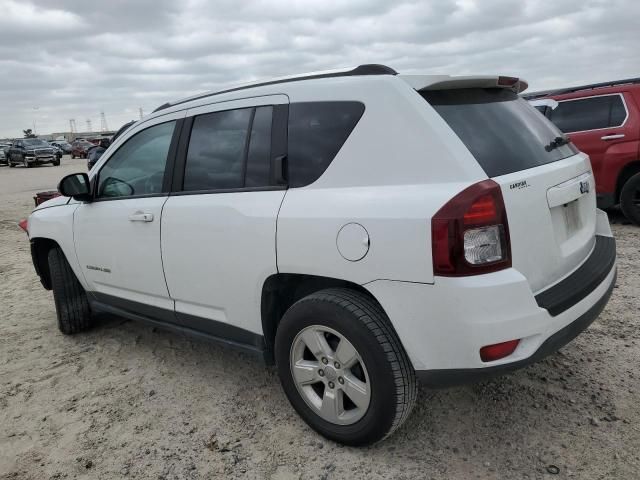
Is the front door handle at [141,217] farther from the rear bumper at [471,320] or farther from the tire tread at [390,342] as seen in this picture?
the rear bumper at [471,320]

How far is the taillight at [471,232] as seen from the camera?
2.06m

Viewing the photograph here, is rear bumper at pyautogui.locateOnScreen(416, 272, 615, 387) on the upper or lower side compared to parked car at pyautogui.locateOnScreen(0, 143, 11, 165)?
lower

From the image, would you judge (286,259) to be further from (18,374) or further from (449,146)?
(18,374)

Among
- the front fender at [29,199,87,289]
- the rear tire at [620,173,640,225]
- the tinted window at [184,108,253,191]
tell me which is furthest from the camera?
the rear tire at [620,173,640,225]

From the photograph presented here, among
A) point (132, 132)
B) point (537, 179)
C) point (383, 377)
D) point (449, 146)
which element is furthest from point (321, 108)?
point (132, 132)

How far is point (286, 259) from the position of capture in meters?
2.56

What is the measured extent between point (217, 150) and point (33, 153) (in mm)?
35544

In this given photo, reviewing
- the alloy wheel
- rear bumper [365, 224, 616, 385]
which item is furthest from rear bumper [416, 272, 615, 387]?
the alloy wheel

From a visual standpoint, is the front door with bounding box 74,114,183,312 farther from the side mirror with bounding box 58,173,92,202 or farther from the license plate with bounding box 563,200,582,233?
the license plate with bounding box 563,200,582,233

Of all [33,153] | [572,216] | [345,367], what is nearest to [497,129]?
[572,216]

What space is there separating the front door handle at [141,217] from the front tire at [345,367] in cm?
120

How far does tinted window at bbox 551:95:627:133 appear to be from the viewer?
23.3ft

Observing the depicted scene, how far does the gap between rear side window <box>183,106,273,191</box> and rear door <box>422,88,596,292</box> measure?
3.05ft

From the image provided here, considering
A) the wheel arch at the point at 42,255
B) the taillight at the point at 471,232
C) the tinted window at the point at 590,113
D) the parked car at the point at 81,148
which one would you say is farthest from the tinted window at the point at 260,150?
the parked car at the point at 81,148
